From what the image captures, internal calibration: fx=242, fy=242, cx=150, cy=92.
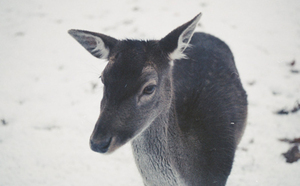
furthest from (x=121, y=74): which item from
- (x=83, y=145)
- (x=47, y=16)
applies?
(x=47, y=16)

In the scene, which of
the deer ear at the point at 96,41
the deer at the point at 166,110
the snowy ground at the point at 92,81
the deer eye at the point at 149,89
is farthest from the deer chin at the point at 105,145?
the snowy ground at the point at 92,81

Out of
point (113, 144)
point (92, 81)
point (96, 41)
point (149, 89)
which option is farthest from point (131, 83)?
point (92, 81)

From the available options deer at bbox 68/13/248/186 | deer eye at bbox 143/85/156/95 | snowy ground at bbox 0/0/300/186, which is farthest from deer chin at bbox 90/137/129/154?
snowy ground at bbox 0/0/300/186

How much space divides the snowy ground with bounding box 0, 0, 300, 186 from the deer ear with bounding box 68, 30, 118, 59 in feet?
2.73

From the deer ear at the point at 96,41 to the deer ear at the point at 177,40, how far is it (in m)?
0.46

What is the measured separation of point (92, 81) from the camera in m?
4.71

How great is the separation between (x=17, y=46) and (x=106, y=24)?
2.07 metres

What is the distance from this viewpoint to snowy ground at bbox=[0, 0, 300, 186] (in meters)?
3.56

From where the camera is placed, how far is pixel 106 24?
227 inches

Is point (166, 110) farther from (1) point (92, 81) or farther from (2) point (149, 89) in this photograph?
(1) point (92, 81)

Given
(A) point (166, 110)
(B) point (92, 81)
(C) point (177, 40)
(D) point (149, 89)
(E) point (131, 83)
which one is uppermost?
(C) point (177, 40)

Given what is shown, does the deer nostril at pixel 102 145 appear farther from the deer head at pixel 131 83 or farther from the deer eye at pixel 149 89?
the deer eye at pixel 149 89

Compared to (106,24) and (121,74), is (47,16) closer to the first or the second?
(106,24)

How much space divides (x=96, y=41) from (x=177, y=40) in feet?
2.36
